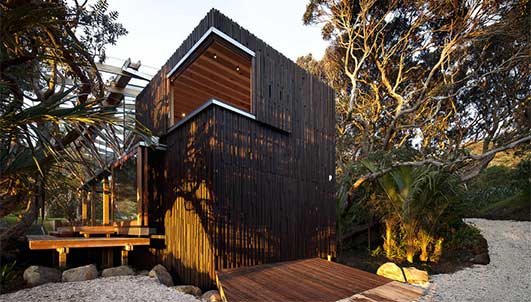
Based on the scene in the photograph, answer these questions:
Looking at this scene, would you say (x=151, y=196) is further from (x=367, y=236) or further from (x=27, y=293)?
(x=367, y=236)

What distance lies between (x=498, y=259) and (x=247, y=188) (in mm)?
5947

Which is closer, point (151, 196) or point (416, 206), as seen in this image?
point (151, 196)

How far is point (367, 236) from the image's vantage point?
26.6 feet

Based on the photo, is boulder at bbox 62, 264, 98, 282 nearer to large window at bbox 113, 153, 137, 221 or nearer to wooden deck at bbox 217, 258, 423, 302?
large window at bbox 113, 153, 137, 221

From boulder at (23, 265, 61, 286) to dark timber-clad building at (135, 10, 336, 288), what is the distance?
1477mm

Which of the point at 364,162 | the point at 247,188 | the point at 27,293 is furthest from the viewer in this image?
the point at 364,162

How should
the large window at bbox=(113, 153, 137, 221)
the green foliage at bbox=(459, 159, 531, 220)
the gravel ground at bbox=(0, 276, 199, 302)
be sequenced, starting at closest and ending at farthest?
1. the gravel ground at bbox=(0, 276, 199, 302)
2. the large window at bbox=(113, 153, 137, 221)
3. the green foliage at bbox=(459, 159, 531, 220)

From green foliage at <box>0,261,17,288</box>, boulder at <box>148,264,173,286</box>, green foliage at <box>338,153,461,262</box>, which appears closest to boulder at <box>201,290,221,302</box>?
boulder at <box>148,264,173,286</box>

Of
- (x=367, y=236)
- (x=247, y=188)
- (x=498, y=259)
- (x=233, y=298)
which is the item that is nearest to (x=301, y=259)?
(x=247, y=188)

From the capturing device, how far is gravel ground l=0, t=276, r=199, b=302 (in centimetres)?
349

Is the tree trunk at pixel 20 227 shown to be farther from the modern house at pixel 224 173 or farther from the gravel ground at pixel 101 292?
the gravel ground at pixel 101 292

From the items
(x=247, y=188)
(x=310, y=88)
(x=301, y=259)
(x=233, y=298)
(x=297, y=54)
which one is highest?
(x=297, y=54)

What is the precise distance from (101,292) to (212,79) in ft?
A: 15.2

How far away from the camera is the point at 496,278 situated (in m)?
5.11
